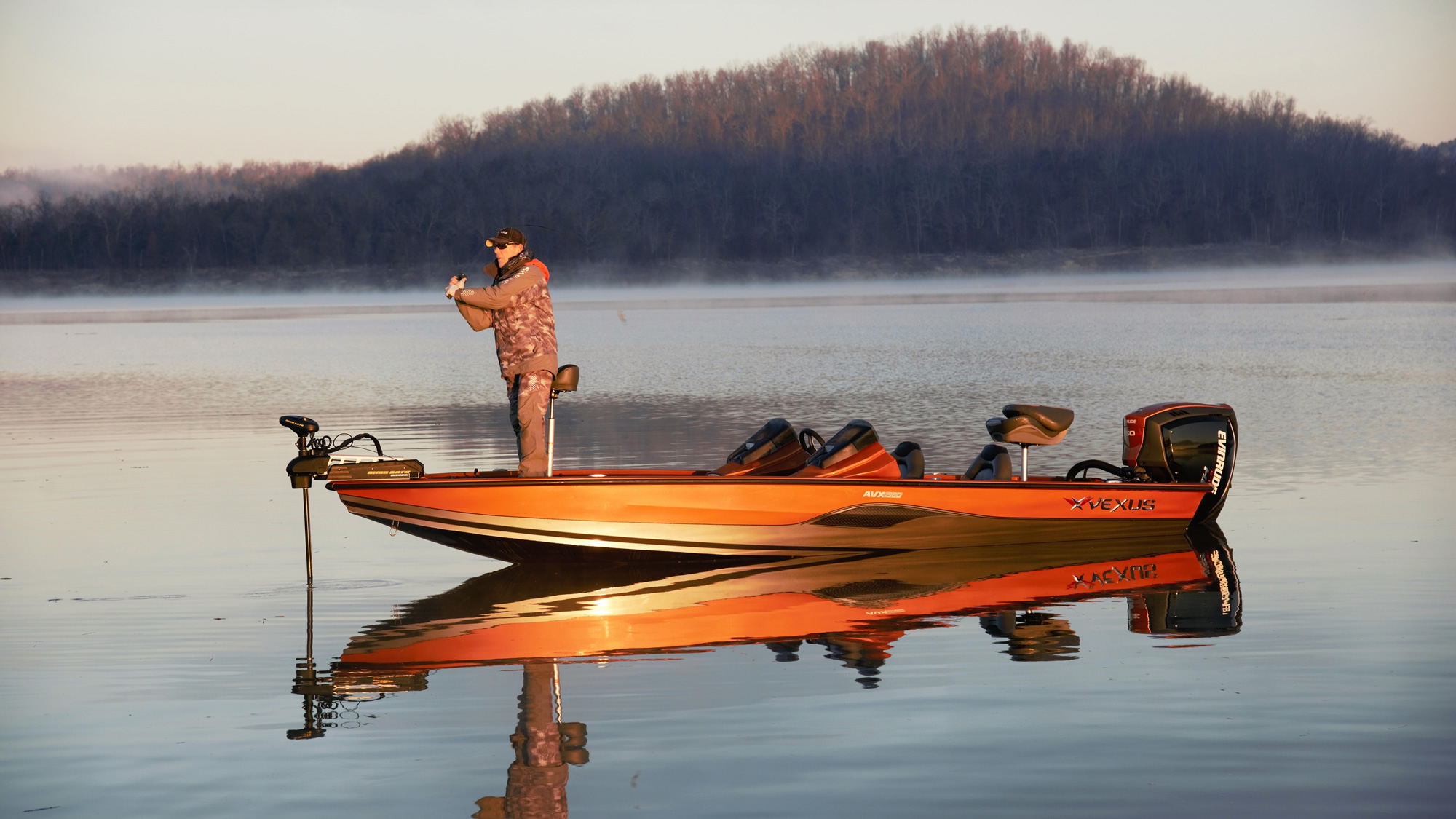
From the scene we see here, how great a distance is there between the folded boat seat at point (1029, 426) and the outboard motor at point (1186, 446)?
581mm

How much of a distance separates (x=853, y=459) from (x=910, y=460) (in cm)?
43

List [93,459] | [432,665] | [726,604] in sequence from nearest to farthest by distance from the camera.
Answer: [432,665] < [726,604] < [93,459]

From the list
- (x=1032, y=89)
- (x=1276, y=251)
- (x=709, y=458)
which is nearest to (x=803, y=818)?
(x=709, y=458)

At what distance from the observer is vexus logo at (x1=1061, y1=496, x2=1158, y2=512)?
912cm

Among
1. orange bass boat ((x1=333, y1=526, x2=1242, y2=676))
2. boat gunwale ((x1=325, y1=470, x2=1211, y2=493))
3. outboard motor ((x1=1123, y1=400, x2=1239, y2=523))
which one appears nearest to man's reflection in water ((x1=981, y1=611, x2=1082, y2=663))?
orange bass boat ((x1=333, y1=526, x2=1242, y2=676))

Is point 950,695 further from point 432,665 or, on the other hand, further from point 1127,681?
point 432,665

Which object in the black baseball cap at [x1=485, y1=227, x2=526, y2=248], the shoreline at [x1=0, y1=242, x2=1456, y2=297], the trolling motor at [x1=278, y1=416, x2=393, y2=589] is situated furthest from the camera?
the shoreline at [x1=0, y1=242, x2=1456, y2=297]

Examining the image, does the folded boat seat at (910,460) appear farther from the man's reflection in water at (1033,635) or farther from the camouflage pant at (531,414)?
the camouflage pant at (531,414)

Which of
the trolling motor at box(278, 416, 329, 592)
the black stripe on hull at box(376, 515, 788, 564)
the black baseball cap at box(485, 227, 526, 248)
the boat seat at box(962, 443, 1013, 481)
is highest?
the black baseball cap at box(485, 227, 526, 248)

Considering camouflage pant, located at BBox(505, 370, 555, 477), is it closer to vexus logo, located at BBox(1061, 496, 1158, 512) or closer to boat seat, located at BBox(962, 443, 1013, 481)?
boat seat, located at BBox(962, 443, 1013, 481)

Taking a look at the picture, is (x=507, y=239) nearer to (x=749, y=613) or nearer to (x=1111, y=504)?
(x=749, y=613)

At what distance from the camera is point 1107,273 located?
3922 inches

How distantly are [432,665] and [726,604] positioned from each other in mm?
1884

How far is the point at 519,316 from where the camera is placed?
8.51 meters
